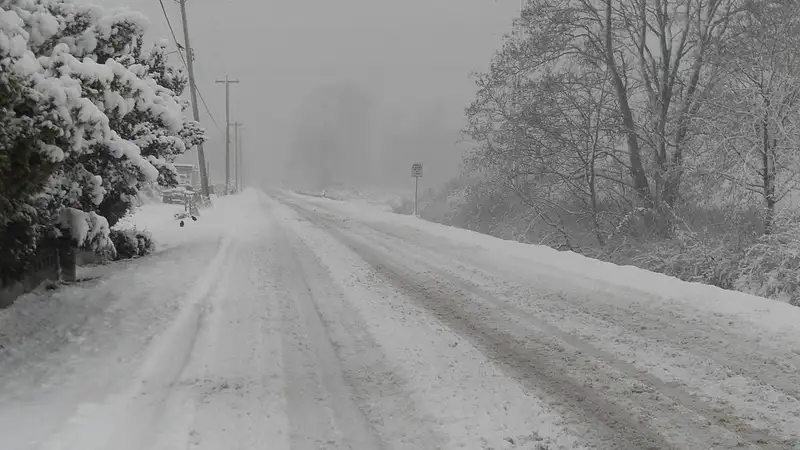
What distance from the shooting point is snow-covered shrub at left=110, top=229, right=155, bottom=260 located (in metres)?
9.74

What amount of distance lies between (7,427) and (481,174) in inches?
677

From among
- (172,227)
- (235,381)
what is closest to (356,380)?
(235,381)

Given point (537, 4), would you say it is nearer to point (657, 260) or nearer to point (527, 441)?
point (657, 260)

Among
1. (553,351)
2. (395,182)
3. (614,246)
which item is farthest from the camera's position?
(395,182)

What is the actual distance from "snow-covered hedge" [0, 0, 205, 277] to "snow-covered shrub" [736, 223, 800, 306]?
30.3 feet

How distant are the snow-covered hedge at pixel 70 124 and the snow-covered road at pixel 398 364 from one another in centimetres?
104

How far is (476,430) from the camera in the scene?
3.43 meters

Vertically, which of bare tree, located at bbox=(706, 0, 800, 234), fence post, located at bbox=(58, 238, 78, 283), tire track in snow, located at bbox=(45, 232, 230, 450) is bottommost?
tire track in snow, located at bbox=(45, 232, 230, 450)

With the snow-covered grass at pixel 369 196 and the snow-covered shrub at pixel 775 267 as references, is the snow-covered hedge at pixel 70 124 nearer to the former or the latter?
the snow-covered shrub at pixel 775 267

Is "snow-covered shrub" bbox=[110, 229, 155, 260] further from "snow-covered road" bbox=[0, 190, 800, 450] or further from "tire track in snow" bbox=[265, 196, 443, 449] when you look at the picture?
"tire track in snow" bbox=[265, 196, 443, 449]

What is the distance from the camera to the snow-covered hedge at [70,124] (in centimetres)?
441

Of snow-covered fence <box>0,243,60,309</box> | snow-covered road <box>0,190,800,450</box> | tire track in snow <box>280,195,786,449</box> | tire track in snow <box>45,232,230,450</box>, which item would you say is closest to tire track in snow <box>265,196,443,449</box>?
snow-covered road <box>0,190,800,450</box>

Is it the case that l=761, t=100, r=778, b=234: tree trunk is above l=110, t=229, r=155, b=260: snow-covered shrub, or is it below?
above

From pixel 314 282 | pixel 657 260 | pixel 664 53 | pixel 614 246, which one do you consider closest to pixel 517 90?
pixel 664 53
